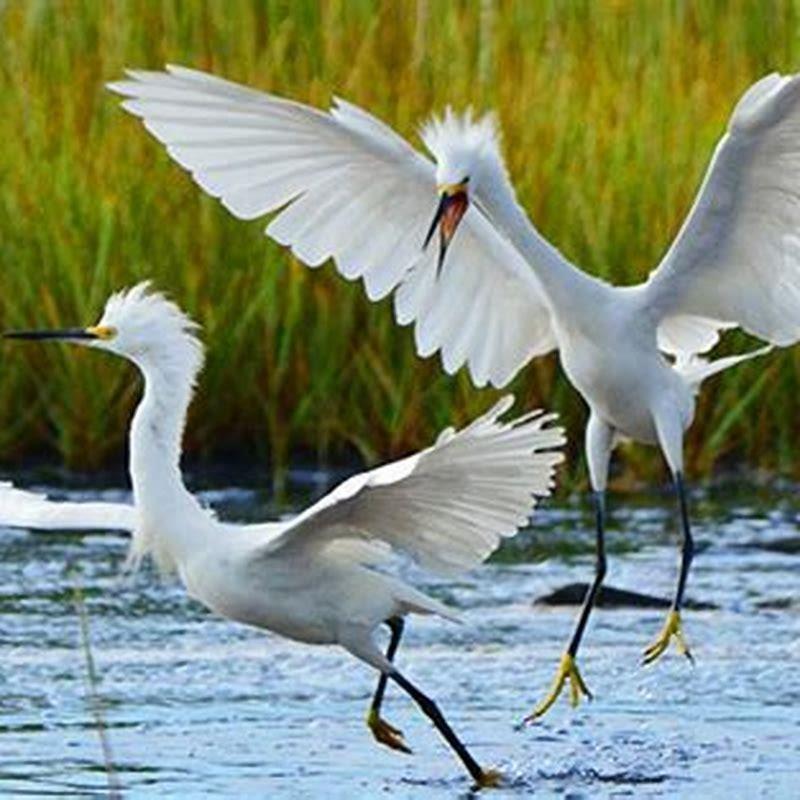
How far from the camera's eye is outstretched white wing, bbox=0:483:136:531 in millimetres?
7598

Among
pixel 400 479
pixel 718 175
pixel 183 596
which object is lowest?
pixel 183 596

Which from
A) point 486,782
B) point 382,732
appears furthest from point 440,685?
point 486,782

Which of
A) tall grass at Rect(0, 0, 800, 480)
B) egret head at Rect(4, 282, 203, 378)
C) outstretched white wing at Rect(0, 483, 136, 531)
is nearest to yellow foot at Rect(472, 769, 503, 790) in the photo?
outstretched white wing at Rect(0, 483, 136, 531)

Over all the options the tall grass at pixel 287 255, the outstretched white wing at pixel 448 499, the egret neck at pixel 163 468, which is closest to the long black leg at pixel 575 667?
the outstretched white wing at pixel 448 499

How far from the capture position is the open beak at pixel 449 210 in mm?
8406

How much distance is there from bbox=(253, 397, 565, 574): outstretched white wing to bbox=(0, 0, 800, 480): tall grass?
3746 mm

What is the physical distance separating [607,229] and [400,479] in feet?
15.7

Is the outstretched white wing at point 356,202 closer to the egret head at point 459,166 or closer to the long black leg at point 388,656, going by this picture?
the egret head at point 459,166

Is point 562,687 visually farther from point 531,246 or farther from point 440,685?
point 531,246

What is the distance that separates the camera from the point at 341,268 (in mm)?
9156

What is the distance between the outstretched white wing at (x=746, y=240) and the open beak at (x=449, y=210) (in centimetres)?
A: 60

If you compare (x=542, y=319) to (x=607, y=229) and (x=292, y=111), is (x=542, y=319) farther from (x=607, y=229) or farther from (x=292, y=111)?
(x=607, y=229)

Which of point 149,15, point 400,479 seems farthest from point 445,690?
point 149,15

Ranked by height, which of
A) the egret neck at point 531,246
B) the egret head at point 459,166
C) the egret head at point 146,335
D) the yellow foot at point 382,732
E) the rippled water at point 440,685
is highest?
the egret head at point 459,166
